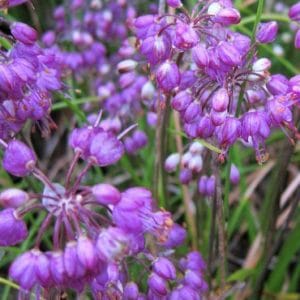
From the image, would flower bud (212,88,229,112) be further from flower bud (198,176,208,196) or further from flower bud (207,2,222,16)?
flower bud (198,176,208,196)

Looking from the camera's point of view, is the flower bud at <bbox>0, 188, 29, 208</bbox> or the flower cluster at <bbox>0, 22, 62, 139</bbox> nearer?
the flower bud at <bbox>0, 188, 29, 208</bbox>

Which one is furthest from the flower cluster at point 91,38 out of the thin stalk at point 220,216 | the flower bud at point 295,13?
the flower bud at point 295,13

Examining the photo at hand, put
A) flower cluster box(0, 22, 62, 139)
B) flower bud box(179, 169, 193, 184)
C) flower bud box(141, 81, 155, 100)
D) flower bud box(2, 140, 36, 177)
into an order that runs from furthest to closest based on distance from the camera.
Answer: flower bud box(141, 81, 155, 100), flower bud box(179, 169, 193, 184), flower cluster box(0, 22, 62, 139), flower bud box(2, 140, 36, 177)

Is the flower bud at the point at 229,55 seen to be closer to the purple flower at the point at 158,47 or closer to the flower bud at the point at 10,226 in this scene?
the purple flower at the point at 158,47

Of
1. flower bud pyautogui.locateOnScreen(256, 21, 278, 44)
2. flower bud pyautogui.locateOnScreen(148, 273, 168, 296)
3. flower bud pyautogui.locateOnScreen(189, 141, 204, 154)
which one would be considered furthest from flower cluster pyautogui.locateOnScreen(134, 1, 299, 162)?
flower bud pyautogui.locateOnScreen(148, 273, 168, 296)

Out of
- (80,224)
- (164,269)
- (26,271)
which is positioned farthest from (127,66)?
(26,271)

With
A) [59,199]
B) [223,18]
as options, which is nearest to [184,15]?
[223,18]

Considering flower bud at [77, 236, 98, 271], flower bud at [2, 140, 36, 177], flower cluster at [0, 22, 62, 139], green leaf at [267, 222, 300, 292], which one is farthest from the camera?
green leaf at [267, 222, 300, 292]
